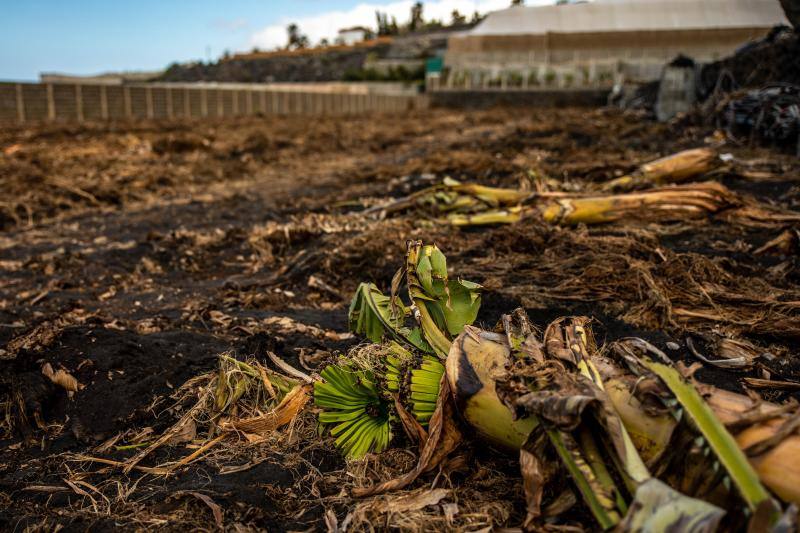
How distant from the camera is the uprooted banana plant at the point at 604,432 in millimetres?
1200

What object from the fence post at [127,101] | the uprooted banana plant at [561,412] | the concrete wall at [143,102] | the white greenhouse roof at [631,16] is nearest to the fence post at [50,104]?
the concrete wall at [143,102]

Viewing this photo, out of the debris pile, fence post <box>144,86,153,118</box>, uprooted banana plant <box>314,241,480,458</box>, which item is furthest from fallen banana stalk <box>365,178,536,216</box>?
fence post <box>144,86,153,118</box>

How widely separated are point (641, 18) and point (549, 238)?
4815 cm

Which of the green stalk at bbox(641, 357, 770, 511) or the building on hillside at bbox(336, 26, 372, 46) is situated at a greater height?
the building on hillside at bbox(336, 26, 372, 46)

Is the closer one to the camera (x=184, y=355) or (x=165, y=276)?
(x=184, y=355)

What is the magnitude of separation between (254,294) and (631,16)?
162 feet

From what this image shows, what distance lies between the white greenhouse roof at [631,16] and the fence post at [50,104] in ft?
114

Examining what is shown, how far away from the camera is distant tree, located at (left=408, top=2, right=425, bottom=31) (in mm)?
69375

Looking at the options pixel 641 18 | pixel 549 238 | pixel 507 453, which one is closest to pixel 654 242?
pixel 549 238

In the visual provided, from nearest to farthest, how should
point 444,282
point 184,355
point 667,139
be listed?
point 444,282
point 184,355
point 667,139

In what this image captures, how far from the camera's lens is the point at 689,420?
133 centimetres

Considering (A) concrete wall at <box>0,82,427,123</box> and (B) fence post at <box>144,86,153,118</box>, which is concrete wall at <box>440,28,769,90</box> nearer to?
(A) concrete wall at <box>0,82,427,123</box>

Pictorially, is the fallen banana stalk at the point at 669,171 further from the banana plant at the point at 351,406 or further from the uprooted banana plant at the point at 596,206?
the banana plant at the point at 351,406

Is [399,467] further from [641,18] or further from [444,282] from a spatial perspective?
[641,18]
